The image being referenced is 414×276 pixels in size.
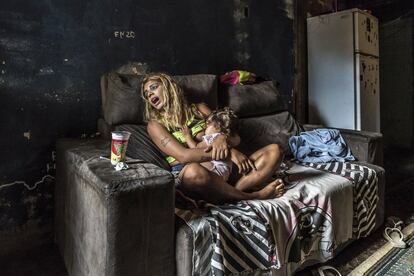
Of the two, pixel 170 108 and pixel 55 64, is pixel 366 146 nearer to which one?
pixel 170 108

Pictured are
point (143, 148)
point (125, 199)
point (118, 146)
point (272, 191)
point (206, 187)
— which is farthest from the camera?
point (143, 148)

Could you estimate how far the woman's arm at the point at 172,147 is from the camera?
143 centimetres

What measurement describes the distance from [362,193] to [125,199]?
4.23 ft

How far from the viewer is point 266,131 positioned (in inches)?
83.2

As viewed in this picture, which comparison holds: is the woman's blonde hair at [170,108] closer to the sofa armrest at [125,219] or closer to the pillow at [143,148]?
the pillow at [143,148]

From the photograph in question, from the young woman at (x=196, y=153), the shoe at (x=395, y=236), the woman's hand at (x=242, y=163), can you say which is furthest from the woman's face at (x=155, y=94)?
the shoe at (x=395, y=236)

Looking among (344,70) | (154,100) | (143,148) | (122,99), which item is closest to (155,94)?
(154,100)

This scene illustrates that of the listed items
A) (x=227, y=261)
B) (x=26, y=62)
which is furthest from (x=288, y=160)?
(x=26, y=62)

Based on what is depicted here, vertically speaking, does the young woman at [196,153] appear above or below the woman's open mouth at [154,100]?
below

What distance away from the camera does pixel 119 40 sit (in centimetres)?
191

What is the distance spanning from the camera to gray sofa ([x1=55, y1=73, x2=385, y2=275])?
0.95 meters

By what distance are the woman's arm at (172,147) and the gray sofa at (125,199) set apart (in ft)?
0.26

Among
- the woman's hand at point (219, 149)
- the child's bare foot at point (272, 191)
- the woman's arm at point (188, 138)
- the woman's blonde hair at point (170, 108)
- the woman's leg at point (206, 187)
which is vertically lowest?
the child's bare foot at point (272, 191)

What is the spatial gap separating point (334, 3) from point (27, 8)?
331cm
